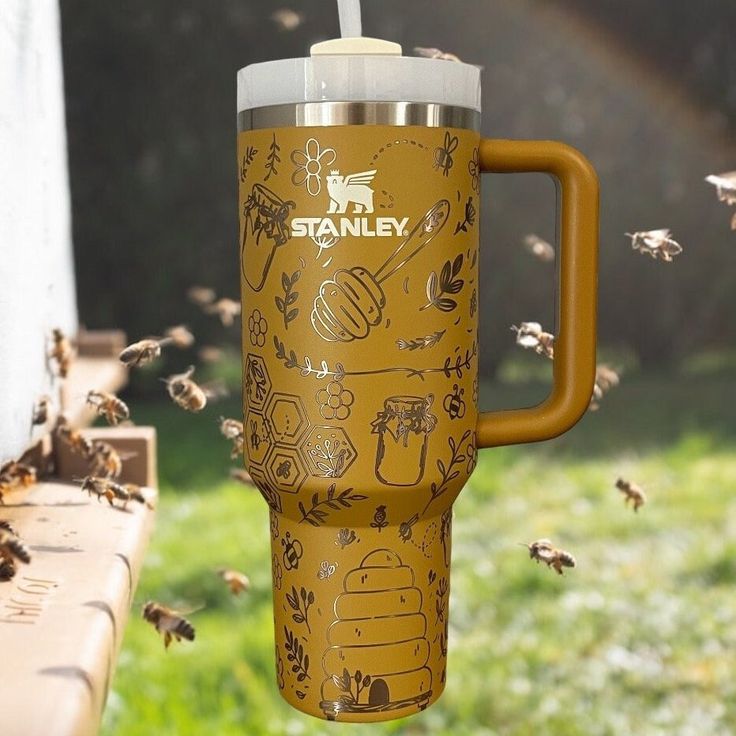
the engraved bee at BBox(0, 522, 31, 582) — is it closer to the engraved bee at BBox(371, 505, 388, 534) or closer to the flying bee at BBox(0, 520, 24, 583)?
the flying bee at BBox(0, 520, 24, 583)

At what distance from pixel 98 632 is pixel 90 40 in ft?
14.0

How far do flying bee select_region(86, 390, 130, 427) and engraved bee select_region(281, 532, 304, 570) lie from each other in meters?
0.44

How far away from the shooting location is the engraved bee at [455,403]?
1.13 meters

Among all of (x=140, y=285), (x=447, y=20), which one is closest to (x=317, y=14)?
(x=447, y=20)

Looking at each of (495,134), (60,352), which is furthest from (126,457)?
(495,134)

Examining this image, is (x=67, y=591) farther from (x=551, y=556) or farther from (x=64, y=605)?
(x=551, y=556)

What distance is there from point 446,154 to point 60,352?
0.76 metres

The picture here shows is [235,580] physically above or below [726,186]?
below

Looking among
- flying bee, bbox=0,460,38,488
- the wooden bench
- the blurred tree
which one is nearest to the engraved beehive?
the wooden bench

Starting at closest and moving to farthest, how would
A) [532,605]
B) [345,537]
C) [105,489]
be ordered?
[345,537]
[105,489]
[532,605]

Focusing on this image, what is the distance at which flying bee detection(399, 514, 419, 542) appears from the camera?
3.82ft

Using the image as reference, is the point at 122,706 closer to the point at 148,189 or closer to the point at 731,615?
the point at 731,615

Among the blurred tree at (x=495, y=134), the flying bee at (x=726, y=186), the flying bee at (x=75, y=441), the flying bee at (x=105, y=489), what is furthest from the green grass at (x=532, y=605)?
the flying bee at (x=726, y=186)

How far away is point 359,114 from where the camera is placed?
3.47 ft
